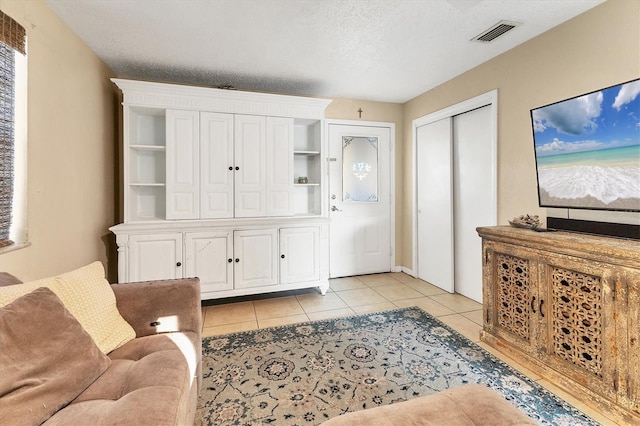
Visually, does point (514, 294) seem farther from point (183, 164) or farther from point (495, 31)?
point (183, 164)

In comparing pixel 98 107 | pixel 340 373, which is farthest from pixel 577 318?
pixel 98 107

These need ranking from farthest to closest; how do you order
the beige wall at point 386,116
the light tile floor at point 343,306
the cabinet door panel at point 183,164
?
the beige wall at point 386,116, the cabinet door panel at point 183,164, the light tile floor at point 343,306

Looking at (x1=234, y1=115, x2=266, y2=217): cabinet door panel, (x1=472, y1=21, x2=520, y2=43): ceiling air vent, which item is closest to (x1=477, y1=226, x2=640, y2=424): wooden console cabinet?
(x1=472, y1=21, x2=520, y2=43): ceiling air vent

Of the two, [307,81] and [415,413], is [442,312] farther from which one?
[307,81]

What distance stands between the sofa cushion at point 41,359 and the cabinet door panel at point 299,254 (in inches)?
88.7

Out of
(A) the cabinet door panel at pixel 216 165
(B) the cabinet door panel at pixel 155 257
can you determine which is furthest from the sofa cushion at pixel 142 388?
(A) the cabinet door panel at pixel 216 165

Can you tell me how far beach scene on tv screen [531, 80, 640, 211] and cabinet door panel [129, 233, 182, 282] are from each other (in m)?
3.26

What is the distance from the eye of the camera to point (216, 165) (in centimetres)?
333

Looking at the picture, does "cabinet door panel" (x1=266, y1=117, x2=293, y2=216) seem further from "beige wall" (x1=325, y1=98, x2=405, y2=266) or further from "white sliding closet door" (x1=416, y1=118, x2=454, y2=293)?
"white sliding closet door" (x1=416, y1=118, x2=454, y2=293)

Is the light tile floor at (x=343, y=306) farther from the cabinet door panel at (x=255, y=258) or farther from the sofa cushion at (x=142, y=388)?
the sofa cushion at (x=142, y=388)

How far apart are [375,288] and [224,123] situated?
8.58 ft

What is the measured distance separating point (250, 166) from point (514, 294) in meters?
2.70

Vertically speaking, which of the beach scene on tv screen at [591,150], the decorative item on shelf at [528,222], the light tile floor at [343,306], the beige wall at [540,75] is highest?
the beige wall at [540,75]

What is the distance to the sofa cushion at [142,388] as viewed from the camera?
1.02m
